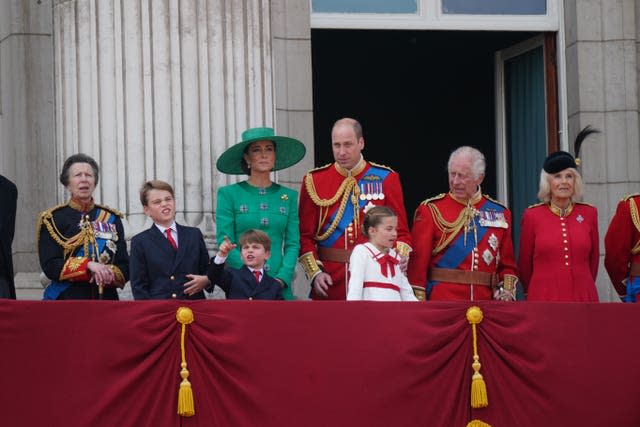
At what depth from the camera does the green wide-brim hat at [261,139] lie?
Answer: 9.66 meters

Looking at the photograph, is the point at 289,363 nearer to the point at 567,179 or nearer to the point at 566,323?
the point at 566,323

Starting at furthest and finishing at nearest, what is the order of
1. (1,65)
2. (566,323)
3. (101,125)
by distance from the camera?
(1,65) → (101,125) → (566,323)

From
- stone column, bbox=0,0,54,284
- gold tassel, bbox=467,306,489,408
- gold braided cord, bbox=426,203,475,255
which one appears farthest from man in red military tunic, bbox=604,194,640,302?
stone column, bbox=0,0,54,284

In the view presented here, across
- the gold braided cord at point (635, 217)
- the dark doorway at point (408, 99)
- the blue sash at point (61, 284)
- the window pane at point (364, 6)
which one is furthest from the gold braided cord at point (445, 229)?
the dark doorway at point (408, 99)

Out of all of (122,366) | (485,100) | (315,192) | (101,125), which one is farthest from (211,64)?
(485,100)

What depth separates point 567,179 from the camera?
985 centimetres

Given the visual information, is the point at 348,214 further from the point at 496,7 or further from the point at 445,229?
the point at 496,7

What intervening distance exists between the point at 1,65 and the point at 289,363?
435 cm

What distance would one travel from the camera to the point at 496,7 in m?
12.1

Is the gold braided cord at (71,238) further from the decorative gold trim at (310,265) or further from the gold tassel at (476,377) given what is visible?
the gold tassel at (476,377)

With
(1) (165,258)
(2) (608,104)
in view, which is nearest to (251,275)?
(1) (165,258)

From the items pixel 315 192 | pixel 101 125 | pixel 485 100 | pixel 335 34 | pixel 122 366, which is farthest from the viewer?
pixel 485 100

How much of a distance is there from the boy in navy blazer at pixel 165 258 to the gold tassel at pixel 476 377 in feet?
5.14

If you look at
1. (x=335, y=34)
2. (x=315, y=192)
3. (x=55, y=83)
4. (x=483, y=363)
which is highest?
(x=335, y=34)
